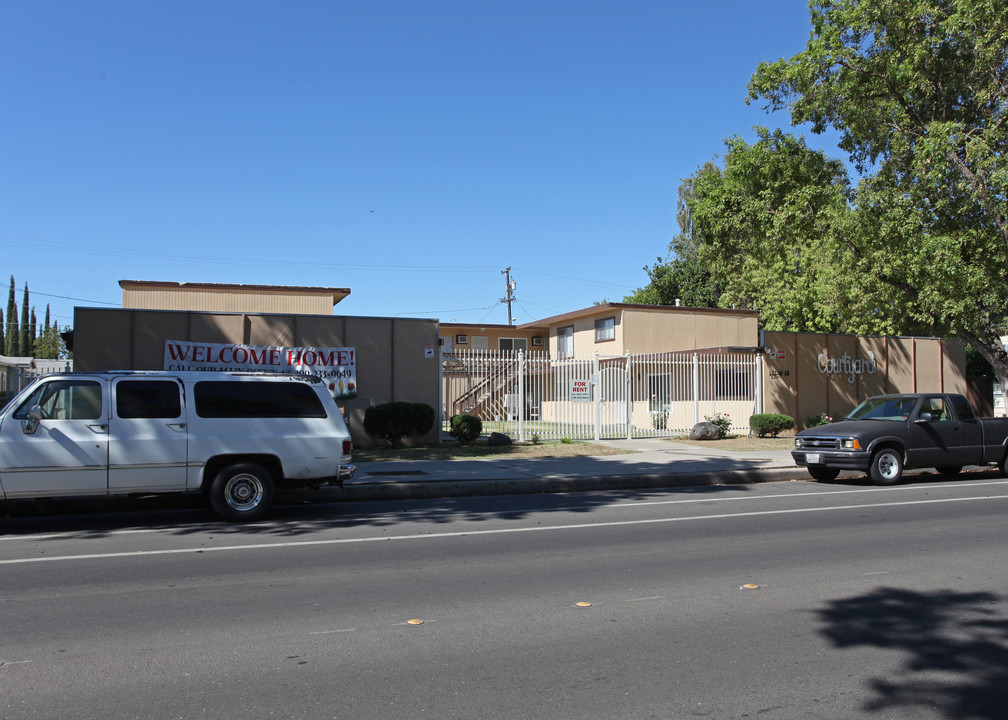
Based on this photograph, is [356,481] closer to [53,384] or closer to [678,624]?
[53,384]

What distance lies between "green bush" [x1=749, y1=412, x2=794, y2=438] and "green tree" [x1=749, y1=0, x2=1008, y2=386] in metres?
4.27

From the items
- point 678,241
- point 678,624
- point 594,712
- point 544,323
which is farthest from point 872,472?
point 678,241

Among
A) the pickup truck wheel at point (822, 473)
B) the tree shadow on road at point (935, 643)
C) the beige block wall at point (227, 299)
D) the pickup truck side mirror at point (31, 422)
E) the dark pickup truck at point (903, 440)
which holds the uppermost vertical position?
the beige block wall at point (227, 299)

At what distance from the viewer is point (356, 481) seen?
13062 millimetres

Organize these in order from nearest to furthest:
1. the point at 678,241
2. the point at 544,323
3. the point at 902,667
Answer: the point at 902,667, the point at 544,323, the point at 678,241

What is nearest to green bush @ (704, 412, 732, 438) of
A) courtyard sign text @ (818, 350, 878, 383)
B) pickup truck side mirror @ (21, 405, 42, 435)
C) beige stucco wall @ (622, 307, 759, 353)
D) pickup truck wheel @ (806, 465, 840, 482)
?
courtyard sign text @ (818, 350, 878, 383)

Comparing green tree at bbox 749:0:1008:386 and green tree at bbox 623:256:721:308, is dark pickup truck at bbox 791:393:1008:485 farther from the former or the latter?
green tree at bbox 623:256:721:308

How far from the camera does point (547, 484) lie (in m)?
13.5

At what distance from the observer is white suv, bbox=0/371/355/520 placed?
913 centimetres

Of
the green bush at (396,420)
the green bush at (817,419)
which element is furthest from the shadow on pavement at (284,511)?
the green bush at (817,419)

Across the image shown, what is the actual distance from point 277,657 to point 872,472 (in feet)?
39.6

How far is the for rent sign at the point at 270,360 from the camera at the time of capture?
61.0 ft

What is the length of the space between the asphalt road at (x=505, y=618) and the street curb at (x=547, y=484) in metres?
2.54

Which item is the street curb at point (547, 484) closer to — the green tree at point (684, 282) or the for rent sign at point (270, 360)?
the for rent sign at point (270, 360)
